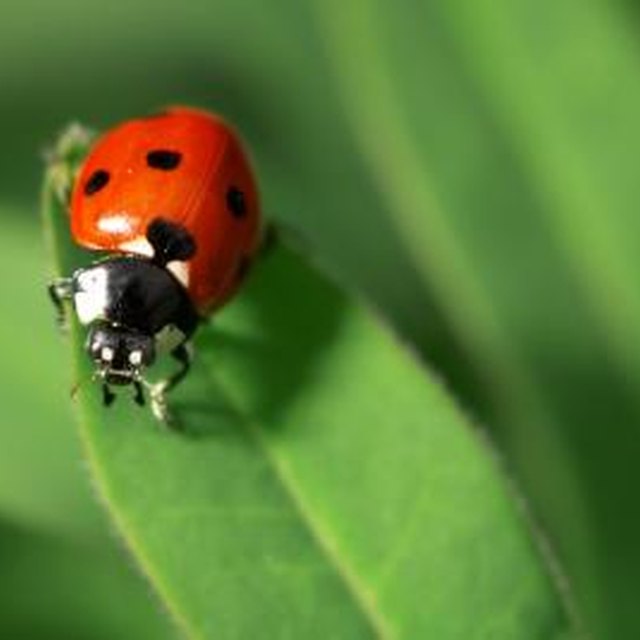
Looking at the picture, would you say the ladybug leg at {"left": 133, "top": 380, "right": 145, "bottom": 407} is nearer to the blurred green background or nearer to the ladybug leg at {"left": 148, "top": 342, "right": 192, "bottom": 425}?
the ladybug leg at {"left": 148, "top": 342, "right": 192, "bottom": 425}

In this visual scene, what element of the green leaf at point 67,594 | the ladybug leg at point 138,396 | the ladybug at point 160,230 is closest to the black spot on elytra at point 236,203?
the ladybug at point 160,230

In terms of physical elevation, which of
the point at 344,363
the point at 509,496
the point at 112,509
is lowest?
the point at 509,496

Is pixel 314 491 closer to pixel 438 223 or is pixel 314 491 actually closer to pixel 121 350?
pixel 121 350

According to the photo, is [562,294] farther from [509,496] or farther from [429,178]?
[509,496]

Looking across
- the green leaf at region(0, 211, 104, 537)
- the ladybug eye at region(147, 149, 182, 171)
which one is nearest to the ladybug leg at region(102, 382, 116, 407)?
the ladybug eye at region(147, 149, 182, 171)

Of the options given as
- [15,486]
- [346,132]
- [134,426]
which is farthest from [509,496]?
[346,132]

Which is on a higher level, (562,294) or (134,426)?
(562,294)
